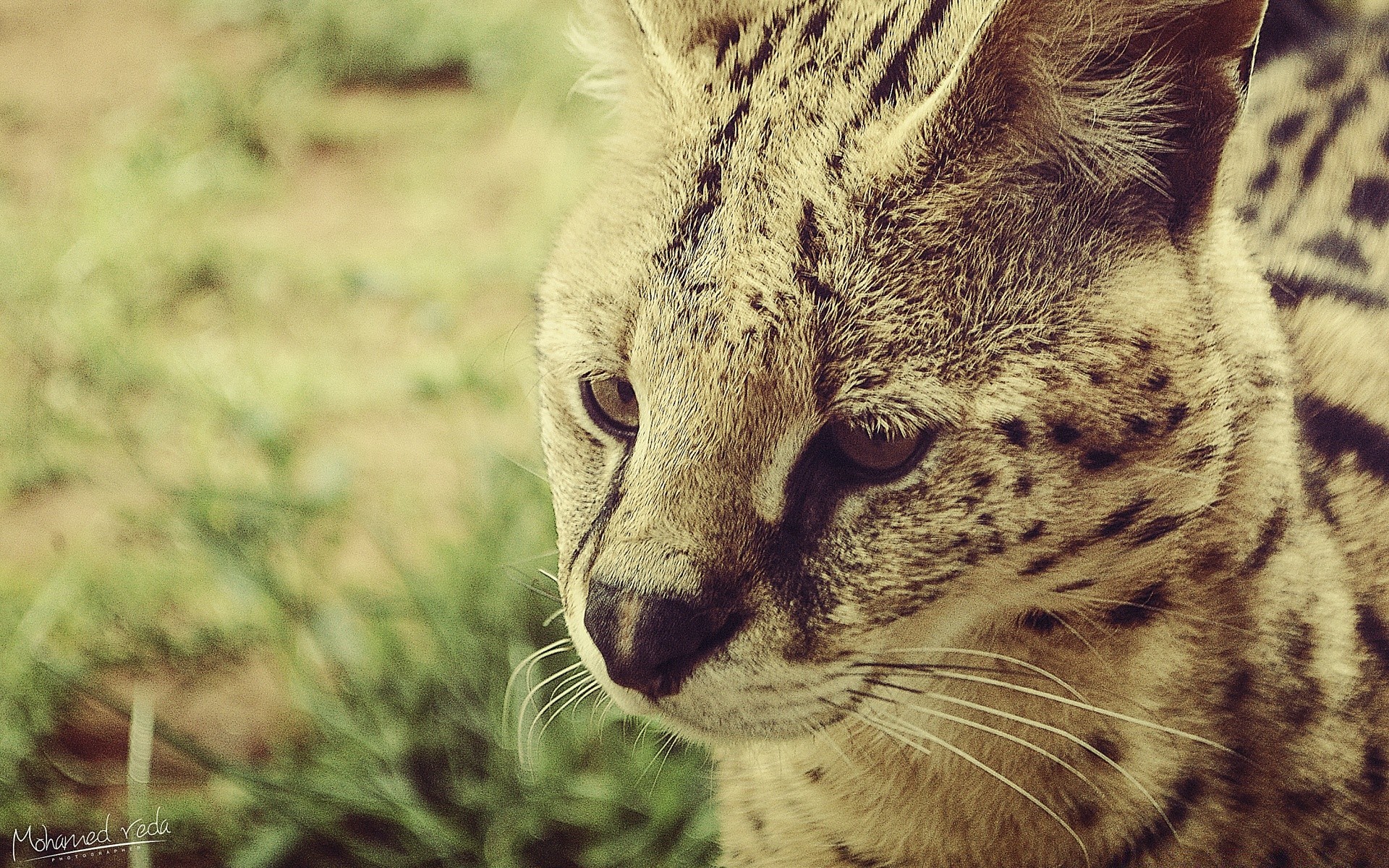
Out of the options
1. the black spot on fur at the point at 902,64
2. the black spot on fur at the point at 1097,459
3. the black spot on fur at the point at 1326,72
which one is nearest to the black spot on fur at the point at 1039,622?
the black spot on fur at the point at 1097,459

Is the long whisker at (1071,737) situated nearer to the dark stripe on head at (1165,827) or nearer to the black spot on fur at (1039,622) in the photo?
the dark stripe on head at (1165,827)

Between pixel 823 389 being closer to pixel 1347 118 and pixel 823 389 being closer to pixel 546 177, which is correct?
pixel 1347 118

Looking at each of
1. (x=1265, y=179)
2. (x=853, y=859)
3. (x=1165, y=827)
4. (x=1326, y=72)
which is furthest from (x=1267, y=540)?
(x=1326, y=72)

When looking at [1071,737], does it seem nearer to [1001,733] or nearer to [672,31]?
[1001,733]

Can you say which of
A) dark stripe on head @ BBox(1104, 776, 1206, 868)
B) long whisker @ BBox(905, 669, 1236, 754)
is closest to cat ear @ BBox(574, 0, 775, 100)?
long whisker @ BBox(905, 669, 1236, 754)

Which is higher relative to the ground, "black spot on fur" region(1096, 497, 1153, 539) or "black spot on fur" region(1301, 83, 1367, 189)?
"black spot on fur" region(1301, 83, 1367, 189)

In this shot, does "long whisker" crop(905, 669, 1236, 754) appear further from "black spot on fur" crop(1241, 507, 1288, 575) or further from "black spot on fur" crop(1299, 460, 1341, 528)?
"black spot on fur" crop(1299, 460, 1341, 528)
